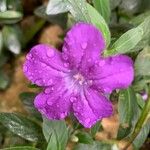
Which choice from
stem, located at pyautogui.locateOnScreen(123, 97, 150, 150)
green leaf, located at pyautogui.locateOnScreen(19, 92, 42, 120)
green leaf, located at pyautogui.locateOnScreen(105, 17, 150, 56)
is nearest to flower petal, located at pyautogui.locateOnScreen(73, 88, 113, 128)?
green leaf, located at pyautogui.locateOnScreen(105, 17, 150, 56)

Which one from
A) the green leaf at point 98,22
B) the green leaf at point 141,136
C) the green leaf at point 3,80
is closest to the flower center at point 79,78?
the green leaf at point 98,22

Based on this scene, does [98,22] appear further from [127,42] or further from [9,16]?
[9,16]

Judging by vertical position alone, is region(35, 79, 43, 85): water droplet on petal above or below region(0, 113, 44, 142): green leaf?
above

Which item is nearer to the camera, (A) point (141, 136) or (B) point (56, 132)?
(B) point (56, 132)

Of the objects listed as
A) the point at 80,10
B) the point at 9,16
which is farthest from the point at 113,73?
the point at 9,16

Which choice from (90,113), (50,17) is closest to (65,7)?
(90,113)

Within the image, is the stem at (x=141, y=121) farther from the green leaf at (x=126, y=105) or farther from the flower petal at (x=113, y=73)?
the flower petal at (x=113, y=73)

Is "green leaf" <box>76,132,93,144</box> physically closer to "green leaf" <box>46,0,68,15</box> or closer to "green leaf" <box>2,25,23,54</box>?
"green leaf" <box>46,0,68,15</box>

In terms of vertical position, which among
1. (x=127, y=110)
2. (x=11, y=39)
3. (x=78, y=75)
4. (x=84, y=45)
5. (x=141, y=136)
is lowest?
(x=141, y=136)
